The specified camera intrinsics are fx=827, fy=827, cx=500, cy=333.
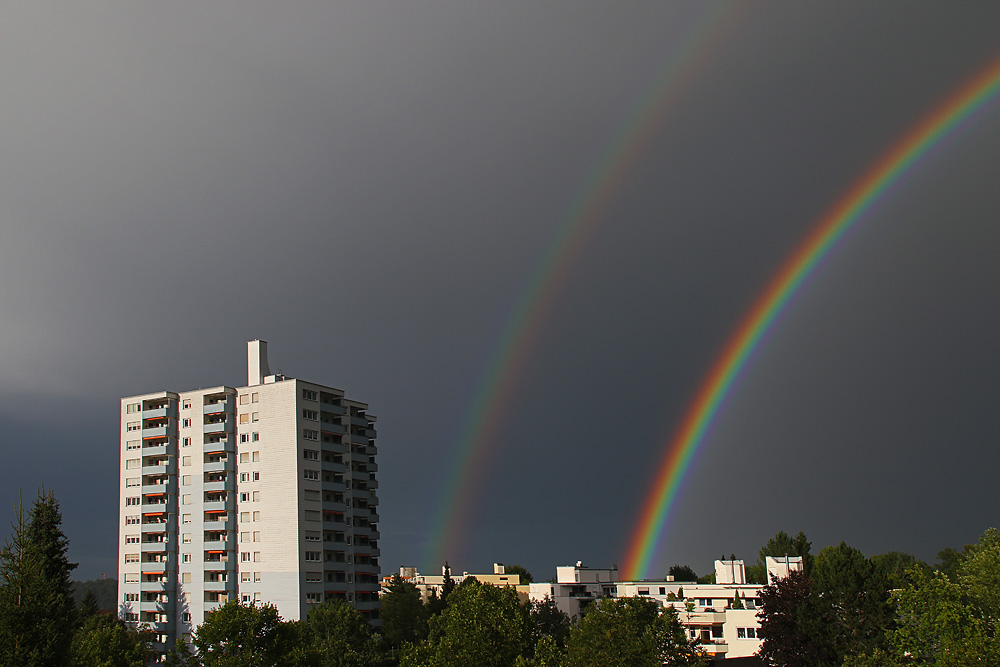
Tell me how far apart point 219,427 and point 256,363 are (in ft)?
29.9

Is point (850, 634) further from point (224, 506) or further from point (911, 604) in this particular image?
point (224, 506)

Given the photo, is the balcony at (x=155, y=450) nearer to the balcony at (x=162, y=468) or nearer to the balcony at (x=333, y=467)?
the balcony at (x=162, y=468)

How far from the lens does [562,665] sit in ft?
128

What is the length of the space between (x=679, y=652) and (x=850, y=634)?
2181 centimetres

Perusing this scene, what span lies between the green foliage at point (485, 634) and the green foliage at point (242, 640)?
10281mm

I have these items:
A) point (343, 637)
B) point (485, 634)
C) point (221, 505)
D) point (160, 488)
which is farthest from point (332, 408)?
point (485, 634)

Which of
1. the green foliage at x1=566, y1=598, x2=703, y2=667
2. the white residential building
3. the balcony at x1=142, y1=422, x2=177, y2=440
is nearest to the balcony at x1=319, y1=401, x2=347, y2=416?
the balcony at x1=142, y1=422, x2=177, y2=440

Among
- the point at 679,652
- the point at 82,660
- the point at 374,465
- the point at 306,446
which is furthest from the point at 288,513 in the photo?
the point at 679,652

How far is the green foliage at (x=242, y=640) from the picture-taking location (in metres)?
46.1

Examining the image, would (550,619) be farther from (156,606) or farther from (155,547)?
(155,547)

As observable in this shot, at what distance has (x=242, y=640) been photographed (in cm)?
4653

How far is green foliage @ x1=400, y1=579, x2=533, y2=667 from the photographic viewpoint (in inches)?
1533

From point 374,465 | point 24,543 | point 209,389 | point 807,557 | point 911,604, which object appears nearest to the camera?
point 24,543

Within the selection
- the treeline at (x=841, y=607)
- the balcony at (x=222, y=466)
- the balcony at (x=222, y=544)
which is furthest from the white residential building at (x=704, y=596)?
the balcony at (x=222, y=466)
